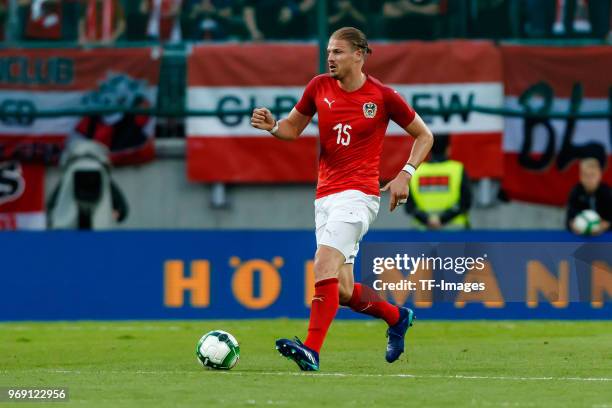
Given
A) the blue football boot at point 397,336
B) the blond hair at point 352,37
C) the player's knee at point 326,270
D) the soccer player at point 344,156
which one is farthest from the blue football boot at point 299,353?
the blond hair at point 352,37

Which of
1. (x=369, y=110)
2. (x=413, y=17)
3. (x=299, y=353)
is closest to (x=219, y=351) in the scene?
(x=299, y=353)

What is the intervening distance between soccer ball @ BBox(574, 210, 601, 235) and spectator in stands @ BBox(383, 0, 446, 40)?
7.47 m

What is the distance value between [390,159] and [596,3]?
3.61 m

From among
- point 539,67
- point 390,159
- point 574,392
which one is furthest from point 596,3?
point 574,392

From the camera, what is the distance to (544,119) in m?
22.6

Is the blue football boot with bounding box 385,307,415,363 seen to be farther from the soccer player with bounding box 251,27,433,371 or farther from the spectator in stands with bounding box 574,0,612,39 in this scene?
the spectator in stands with bounding box 574,0,612,39

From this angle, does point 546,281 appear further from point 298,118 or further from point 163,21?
point 163,21

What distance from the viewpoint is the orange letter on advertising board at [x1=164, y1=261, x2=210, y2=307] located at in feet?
52.1

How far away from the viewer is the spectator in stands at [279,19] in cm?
2244

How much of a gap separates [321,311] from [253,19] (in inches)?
525

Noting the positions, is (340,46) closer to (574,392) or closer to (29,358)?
(574,392)

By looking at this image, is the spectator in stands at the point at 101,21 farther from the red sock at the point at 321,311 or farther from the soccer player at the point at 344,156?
the red sock at the point at 321,311

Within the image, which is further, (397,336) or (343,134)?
(397,336)

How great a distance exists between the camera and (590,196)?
1597 centimetres
